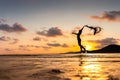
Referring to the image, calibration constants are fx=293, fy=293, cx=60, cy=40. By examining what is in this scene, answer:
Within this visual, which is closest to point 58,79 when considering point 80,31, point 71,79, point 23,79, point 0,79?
point 71,79

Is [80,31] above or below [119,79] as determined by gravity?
above

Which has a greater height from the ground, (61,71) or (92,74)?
(61,71)

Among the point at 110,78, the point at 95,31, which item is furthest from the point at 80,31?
the point at 110,78

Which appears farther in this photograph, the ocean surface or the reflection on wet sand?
the ocean surface

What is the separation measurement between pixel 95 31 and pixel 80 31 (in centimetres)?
254

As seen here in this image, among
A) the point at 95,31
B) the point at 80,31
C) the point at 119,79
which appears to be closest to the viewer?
the point at 119,79

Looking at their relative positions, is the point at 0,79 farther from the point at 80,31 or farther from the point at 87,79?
the point at 80,31

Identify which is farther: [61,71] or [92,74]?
[61,71]

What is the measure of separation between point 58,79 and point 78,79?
186 cm

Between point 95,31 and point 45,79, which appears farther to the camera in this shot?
point 95,31

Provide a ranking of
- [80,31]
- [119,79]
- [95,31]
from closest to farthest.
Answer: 1. [119,79]
2. [95,31]
3. [80,31]

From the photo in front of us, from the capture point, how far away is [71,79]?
27.1m

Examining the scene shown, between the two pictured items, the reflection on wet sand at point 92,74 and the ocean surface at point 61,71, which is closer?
the reflection on wet sand at point 92,74

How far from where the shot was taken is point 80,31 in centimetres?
3312
